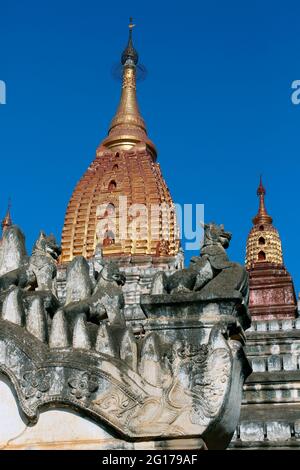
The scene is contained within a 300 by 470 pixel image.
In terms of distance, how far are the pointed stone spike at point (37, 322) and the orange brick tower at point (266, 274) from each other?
3828cm

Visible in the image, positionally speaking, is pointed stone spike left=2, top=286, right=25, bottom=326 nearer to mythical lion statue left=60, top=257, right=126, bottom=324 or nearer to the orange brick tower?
mythical lion statue left=60, top=257, right=126, bottom=324

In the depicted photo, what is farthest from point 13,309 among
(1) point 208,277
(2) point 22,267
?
(1) point 208,277

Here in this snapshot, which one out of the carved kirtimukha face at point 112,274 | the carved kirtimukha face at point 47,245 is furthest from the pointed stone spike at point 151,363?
the carved kirtimukha face at point 47,245

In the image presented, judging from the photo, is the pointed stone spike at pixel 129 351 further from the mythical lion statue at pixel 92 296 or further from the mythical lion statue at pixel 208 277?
the mythical lion statue at pixel 208 277

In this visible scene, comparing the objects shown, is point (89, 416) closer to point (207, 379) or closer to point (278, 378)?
point (207, 379)

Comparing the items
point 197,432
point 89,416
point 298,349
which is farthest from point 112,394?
point 298,349

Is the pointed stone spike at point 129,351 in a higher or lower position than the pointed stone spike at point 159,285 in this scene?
lower

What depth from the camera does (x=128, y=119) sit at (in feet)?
217

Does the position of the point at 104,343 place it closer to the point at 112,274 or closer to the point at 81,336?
the point at 81,336

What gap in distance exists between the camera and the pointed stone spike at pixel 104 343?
330 inches

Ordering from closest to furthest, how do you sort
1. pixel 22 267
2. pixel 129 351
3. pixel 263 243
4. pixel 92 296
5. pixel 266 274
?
pixel 129 351, pixel 92 296, pixel 22 267, pixel 266 274, pixel 263 243

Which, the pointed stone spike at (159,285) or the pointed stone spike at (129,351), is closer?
the pointed stone spike at (129,351)

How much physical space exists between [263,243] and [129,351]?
53.3 meters

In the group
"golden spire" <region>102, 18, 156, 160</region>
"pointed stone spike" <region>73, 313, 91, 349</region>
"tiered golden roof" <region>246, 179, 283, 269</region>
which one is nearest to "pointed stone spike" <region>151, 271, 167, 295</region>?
"pointed stone spike" <region>73, 313, 91, 349</region>
